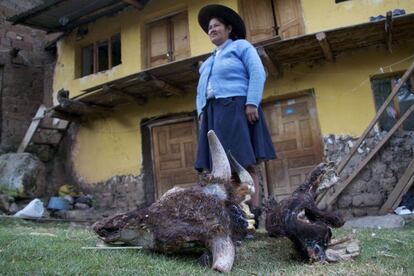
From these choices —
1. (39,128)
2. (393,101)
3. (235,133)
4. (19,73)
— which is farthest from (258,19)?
(19,73)

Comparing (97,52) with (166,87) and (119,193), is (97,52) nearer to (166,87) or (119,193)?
(166,87)

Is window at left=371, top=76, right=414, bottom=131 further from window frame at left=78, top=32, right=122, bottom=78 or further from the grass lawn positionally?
window frame at left=78, top=32, right=122, bottom=78

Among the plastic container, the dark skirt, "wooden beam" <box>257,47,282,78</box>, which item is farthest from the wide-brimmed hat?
the plastic container

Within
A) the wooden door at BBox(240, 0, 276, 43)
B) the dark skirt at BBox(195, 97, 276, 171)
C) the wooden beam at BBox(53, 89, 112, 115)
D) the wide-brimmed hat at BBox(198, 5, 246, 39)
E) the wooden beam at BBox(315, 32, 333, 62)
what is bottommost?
the dark skirt at BBox(195, 97, 276, 171)

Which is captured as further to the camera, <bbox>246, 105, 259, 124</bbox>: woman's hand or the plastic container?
the plastic container

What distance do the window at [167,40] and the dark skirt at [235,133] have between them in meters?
4.87

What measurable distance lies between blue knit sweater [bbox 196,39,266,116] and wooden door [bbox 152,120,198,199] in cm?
445

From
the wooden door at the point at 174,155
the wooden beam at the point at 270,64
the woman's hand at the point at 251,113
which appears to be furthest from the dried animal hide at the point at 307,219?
the wooden door at the point at 174,155

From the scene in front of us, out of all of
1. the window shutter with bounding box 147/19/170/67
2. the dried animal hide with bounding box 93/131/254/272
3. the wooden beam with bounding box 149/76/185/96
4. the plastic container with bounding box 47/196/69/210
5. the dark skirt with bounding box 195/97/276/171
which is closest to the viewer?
Result: the dried animal hide with bounding box 93/131/254/272

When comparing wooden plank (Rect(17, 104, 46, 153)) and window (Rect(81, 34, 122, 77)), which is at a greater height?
window (Rect(81, 34, 122, 77))

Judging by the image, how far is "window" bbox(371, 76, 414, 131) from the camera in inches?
229

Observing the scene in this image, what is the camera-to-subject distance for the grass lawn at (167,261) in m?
1.72

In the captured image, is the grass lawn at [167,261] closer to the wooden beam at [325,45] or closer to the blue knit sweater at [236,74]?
the blue knit sweater at [236,74]

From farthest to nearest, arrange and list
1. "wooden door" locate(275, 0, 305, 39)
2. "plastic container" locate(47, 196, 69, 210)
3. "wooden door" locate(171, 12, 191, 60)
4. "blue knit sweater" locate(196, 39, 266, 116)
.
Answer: "wooden door" locate(171, 12, 191, 60) < "plastic container" locate(47, 196, 69, 210) < "wooden door" locate(275, 0, 305, 39) < "blue knit sweater" locate(196, 39, 266, 116)
